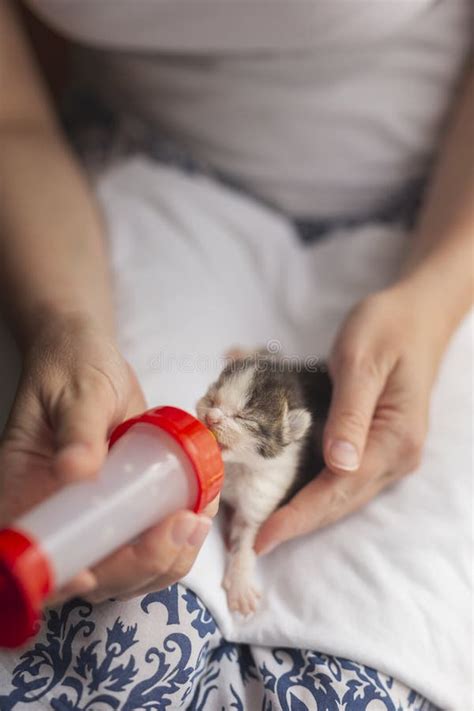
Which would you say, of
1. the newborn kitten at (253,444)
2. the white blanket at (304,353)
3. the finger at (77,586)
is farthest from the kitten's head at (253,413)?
the finger at (77,586)

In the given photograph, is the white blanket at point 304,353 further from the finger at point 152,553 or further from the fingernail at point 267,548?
the finger at point 152,553

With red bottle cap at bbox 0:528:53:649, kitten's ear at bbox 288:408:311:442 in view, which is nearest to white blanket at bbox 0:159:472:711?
kitten's ear at bbox 288:408:311:442

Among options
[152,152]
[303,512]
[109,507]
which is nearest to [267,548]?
[303,512]

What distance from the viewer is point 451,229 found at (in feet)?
3.34

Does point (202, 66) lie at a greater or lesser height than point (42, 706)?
greater

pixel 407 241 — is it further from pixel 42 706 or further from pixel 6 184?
pixel 42 706

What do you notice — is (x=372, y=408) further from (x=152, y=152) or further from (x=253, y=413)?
(x=152, y=152)

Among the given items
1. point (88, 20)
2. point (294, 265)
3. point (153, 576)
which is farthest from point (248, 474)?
point (88, 20)

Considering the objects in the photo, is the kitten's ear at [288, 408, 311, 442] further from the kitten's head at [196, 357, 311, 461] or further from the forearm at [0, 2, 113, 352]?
the forearm at [0, 2, 113, 352]

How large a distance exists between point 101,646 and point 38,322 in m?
0.37

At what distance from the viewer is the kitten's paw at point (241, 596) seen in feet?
2.40

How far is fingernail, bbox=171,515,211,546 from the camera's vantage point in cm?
57

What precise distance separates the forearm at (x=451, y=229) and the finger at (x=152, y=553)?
50cm

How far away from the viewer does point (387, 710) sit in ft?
2.17
